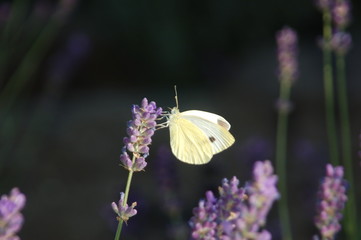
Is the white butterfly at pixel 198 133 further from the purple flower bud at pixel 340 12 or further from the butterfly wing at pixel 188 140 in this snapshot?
the purple flower bud at pixel 340 12

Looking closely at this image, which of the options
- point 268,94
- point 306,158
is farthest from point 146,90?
point 306,158

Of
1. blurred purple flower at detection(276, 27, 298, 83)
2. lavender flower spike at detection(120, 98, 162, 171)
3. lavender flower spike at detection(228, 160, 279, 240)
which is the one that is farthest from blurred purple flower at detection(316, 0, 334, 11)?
lavender flower spike at detection(228, 160, 279, 240)

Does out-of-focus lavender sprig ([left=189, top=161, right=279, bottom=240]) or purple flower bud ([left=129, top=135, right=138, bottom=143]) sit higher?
purple flower bud ([left=129, top=135, right=138, bottom=143])

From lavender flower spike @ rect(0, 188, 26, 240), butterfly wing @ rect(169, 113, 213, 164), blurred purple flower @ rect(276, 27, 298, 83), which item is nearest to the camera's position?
lavender flower spike @ rect(0, 188, 26, 240)

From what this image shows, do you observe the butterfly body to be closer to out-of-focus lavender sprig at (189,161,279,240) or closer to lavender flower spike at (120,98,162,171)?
lavender flower spike at (120,98,162,171)

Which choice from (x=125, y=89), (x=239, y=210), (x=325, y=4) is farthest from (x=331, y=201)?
(x=125, y=89)

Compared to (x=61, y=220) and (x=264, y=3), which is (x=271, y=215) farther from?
(x=264, y=3)

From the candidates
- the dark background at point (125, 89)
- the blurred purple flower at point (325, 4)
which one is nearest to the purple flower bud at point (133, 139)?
the blurred purple flower at point (325, 4)
